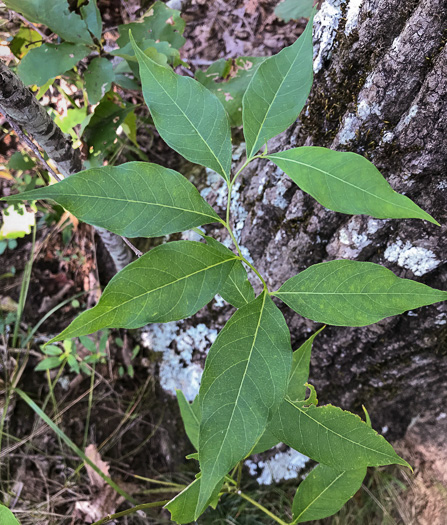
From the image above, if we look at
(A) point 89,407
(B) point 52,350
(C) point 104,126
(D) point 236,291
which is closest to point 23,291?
(B) point 52,350

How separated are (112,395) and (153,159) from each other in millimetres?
1141

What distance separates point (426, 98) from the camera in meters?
0.79

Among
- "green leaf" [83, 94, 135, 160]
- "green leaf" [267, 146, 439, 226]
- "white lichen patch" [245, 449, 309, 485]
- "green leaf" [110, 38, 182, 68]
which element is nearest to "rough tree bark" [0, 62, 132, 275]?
"green leaf" [83, 94, 135, 160]

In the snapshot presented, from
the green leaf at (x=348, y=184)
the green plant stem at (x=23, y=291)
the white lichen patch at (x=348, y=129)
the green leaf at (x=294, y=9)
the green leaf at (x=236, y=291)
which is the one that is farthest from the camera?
the green plant stem at (x=23, y=291)

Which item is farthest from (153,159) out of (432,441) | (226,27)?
(432,441)

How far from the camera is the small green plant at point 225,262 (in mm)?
587

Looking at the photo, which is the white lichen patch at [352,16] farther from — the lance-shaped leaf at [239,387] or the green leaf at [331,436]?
the green leaf at [331,436]

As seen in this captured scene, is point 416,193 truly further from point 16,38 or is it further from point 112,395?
point 112,395

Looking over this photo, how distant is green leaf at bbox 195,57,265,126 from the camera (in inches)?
51.9

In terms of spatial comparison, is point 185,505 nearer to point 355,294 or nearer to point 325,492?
point 325,492

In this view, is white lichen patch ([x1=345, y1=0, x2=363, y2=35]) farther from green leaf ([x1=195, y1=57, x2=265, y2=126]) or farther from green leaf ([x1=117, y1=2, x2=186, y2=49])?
green leaf ([x1=117, y1=2, x2=186, y2=49])

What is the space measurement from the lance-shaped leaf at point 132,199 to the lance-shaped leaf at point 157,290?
0.05 metres

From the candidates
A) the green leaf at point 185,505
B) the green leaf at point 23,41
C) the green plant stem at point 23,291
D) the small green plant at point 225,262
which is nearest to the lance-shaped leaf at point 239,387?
the small green plant at point 225,262

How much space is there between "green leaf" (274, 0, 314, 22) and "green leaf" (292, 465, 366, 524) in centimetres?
149
